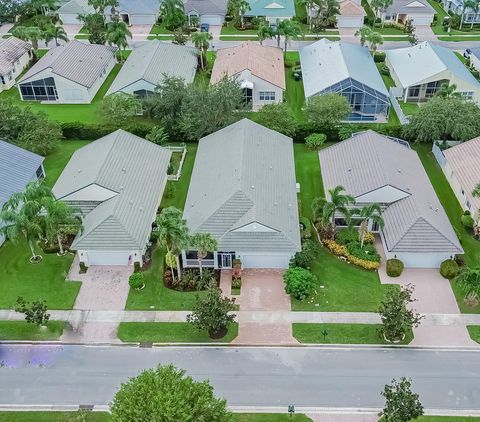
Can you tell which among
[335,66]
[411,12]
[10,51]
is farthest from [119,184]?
[411,12]

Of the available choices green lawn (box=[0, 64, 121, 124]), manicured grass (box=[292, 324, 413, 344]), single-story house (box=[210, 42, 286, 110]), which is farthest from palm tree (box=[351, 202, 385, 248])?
green lawn (box=[0, 64, 121, 124])

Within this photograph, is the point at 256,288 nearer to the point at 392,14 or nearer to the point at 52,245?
the point at 52,245

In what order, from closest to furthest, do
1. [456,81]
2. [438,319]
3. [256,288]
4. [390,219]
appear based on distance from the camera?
[438,319] < [256,288] < [390,219] < [456,81]

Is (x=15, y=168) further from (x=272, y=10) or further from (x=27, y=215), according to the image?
(x=272, y=10)

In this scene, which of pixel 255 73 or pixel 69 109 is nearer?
pixel 255 73

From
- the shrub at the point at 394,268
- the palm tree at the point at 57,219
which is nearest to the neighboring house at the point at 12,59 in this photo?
the palm tree at the point at 57,219

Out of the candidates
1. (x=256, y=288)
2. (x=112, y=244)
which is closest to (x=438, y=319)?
(x=256, y=288)
